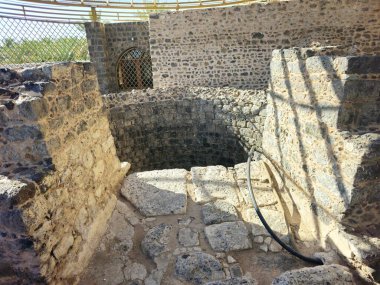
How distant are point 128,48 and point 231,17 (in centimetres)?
470

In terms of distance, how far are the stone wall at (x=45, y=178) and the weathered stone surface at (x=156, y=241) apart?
50cm

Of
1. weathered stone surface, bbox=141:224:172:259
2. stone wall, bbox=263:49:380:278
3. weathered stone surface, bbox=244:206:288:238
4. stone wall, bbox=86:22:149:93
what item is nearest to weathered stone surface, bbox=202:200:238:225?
weathered stone surface, bbox=244:206:288:238

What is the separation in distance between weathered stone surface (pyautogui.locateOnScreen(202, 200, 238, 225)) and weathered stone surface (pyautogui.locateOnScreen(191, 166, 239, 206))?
0.10 meters

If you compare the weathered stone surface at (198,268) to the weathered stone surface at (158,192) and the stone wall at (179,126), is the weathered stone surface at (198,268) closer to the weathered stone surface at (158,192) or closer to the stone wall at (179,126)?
the weathered stone surface at (158,192)

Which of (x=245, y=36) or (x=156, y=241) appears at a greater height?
(x=245, y=36)

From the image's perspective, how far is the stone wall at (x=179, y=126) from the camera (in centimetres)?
512

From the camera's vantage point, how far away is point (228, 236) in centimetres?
275

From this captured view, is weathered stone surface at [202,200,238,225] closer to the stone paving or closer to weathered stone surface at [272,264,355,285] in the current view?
the stone paving

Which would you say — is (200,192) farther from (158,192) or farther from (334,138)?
(334,138)

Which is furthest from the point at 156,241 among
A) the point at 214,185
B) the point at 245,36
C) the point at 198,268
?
the point at 245,36

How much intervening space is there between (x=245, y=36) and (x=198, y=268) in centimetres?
735

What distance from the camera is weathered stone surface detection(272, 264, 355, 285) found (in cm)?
183

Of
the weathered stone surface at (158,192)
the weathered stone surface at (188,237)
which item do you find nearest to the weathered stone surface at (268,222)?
the weathered stone surface at (188,237)

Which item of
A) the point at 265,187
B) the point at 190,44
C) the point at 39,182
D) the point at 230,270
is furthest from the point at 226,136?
the point at 190,44
